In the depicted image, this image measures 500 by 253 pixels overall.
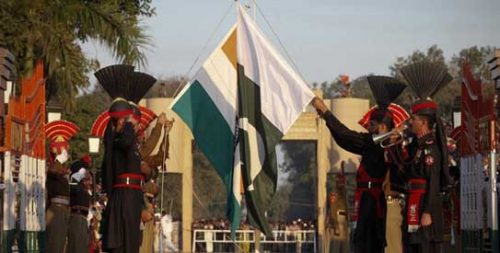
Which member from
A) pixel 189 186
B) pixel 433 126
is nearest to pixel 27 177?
pixel 433 126

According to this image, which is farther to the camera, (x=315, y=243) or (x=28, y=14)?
(x=315, y=243)

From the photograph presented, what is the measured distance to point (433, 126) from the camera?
15.2 metres

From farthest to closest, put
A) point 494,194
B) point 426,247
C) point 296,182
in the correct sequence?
1. point 296,182
2. point 494,194
3. point 426,247

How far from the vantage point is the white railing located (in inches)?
1827

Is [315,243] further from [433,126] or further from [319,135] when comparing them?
[433,126]

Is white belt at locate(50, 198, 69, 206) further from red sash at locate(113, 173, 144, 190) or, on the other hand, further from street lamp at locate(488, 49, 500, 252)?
street lamp at locate(488, 49, 500, 252)

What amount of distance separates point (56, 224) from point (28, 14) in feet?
12.6

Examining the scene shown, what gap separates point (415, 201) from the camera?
15.1 m

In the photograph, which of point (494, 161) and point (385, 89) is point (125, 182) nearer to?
point (385, 89)

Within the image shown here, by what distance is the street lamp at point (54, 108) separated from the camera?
83.9 ft

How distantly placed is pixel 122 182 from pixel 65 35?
8.09 metres

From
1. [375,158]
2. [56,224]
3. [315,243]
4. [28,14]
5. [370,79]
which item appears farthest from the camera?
[315,243]

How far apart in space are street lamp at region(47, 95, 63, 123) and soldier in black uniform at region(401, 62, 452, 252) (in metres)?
10.9

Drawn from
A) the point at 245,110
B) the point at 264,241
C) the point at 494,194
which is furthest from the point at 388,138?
the point at 264,241
